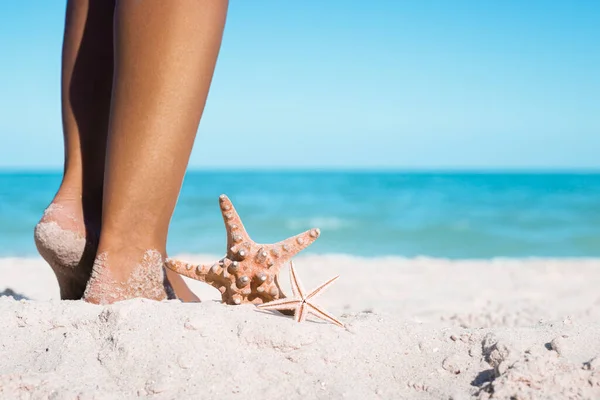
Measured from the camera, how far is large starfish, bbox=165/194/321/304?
1710 millimetres

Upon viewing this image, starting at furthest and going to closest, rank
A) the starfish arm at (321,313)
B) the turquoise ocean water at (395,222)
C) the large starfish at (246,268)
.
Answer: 1. the turquoise ocean water at (395,222)
2. the large starfish at (246,268)
3. the starfish arm at (321,313)

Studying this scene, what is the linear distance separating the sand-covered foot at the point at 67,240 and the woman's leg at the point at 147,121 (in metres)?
0.19

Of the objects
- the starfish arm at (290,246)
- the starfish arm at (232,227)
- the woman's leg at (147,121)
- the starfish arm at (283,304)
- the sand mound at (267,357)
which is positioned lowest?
the sand mound at (267,357)

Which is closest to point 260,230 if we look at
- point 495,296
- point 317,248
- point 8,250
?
point 317,248

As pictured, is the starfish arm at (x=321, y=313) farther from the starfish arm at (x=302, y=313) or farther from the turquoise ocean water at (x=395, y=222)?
the turquoise ocean water at (x=395, y=222)

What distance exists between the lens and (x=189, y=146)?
181 cm

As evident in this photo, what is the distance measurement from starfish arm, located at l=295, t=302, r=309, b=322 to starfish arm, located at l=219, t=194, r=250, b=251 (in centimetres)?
27

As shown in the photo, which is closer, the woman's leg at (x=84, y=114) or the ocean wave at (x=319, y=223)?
the woman's leg at (x=84, y=114)

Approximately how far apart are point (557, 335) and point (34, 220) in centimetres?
1467

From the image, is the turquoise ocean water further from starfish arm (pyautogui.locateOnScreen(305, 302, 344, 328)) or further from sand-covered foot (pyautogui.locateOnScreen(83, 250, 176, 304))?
starfish arm (pyautogui.locateOnScreen(305, 302, 344, 328))

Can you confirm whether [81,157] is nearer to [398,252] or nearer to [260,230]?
[398,252]

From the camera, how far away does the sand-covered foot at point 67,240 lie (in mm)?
1903

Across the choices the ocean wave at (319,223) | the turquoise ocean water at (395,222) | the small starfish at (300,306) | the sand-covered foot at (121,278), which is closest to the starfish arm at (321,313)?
the small starfish at (300,306)

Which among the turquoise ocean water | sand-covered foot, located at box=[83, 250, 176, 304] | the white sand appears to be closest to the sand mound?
the white sand
